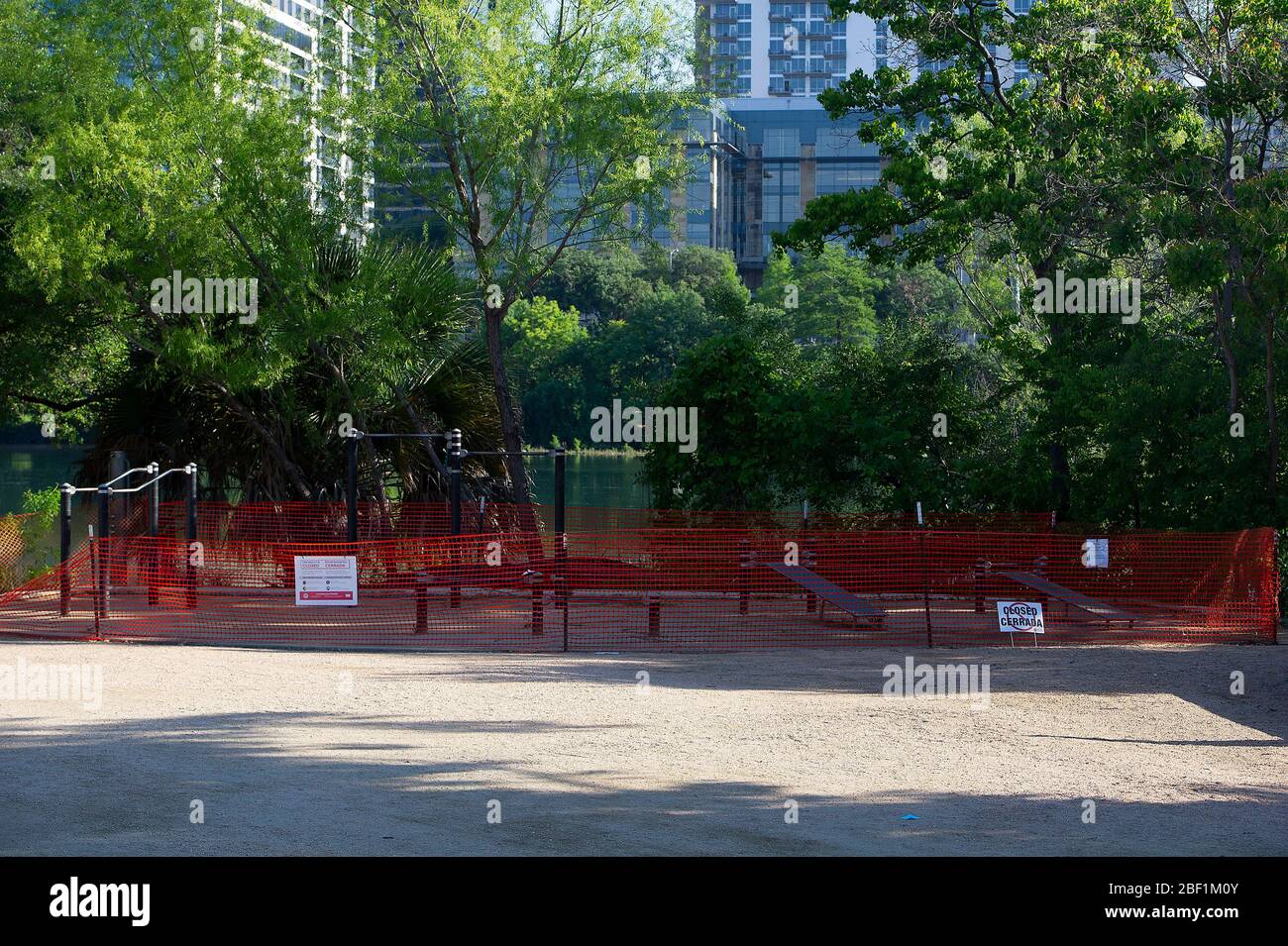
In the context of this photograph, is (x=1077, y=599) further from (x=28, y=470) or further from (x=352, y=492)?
(x=28, y=470)

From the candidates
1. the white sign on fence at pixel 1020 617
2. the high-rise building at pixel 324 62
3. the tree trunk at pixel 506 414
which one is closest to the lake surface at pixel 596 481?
the tree trunk at pixel 506 414

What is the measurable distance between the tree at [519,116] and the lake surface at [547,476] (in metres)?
10.8

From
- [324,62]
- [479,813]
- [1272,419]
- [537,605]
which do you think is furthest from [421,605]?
[324,62]

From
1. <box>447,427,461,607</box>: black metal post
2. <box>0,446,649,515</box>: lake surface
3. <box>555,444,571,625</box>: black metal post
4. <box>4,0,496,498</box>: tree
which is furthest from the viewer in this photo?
<box>0,446,649,515</box>: lake surface

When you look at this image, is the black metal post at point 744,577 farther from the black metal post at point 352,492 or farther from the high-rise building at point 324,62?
the high-rise building at point 324,62

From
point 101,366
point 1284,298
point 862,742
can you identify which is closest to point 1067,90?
point 1284,298

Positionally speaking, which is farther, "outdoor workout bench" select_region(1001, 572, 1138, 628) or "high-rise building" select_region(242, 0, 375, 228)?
"high-rise building" select_region(242, 0, 375, 228)

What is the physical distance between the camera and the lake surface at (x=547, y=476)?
5174 cm

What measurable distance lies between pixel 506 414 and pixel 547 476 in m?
42.4

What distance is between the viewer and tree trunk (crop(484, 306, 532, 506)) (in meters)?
27.6
